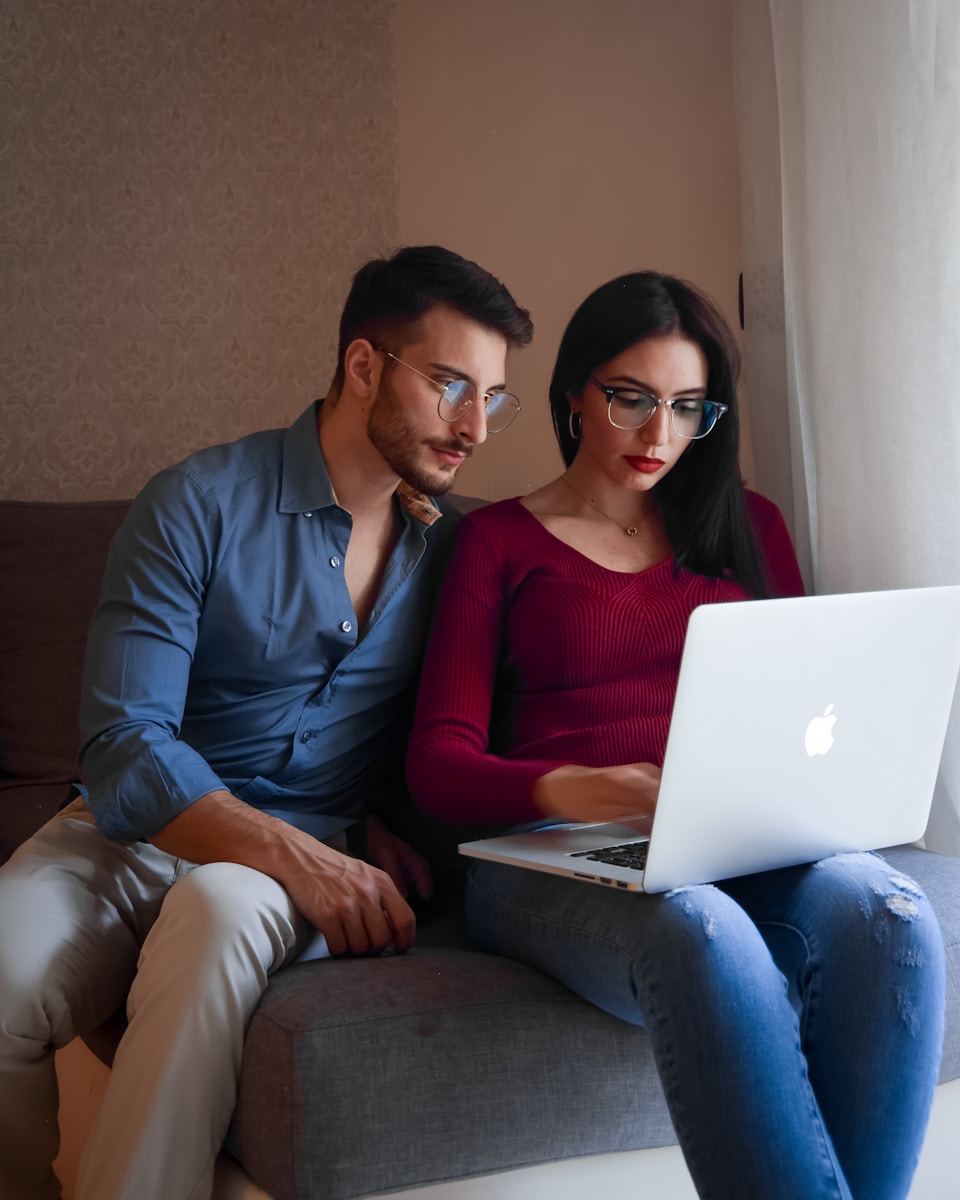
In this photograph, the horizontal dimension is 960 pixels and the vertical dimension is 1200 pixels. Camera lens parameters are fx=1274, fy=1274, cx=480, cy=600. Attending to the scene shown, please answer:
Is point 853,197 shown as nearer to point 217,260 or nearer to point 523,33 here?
point 523,33

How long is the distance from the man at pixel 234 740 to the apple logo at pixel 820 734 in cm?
48

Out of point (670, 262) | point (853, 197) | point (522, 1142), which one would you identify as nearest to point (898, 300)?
point (853, 197)

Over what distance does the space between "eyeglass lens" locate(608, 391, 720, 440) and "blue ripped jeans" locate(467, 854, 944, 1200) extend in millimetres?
645

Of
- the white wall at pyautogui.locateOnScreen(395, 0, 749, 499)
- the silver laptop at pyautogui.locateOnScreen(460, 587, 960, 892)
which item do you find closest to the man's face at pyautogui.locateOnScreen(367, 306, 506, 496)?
the silver laptop at pyautogui.locateOnScreen(460, 587, 960, 892)

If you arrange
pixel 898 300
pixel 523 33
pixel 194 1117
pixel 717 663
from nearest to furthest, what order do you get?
pixel 717 663 < pixel 194 1117 < pixel 898 300 < pixel 523 33

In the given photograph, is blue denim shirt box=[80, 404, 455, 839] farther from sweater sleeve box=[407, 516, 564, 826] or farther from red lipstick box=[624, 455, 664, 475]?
red lipstick box=[624, 455, 664, 475]

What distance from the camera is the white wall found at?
7.49ft

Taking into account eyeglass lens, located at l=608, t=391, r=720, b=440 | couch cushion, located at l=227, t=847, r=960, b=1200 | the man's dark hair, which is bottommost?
couch cushion, located at l=227, t=847, r=960, b=1200

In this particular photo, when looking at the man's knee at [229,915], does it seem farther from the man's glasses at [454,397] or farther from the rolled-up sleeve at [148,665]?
the man's glasses at [454,397]

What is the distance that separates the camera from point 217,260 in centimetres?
272

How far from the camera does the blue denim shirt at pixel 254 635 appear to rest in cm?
145

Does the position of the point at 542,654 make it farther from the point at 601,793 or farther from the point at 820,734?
the point at 820,734

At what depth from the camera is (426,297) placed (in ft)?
5.37

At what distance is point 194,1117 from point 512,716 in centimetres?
66
